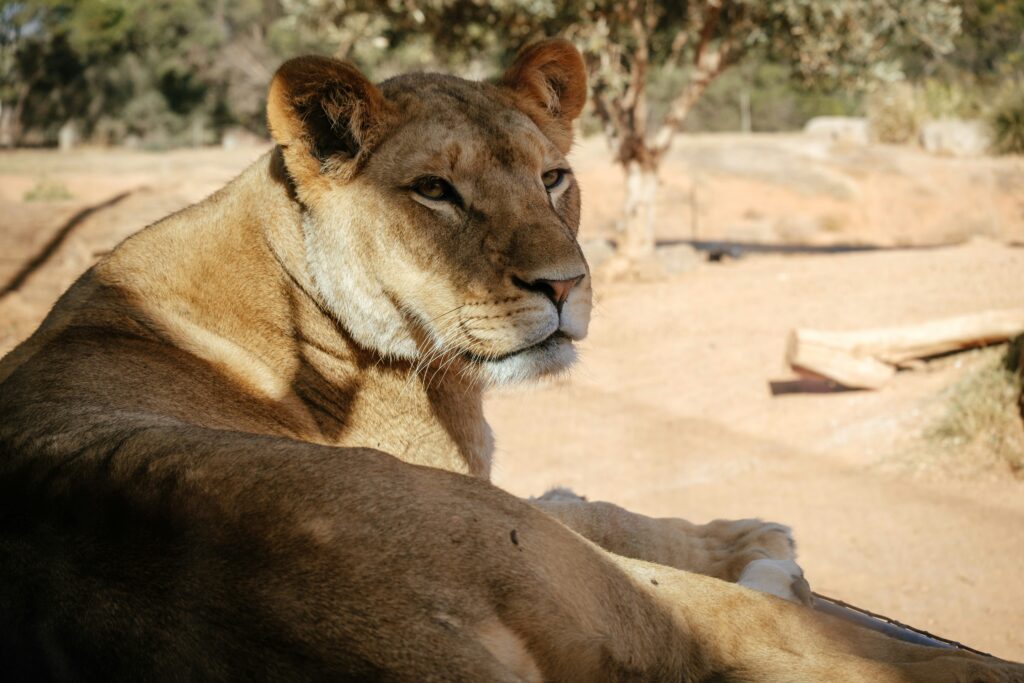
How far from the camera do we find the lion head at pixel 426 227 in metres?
3.28

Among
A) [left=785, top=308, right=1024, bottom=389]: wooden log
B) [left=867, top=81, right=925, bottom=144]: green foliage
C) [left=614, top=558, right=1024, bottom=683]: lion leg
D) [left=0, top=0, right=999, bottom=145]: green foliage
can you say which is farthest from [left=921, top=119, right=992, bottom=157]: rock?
[left=614, top=558, right=1024, bottom=683]: lion leg

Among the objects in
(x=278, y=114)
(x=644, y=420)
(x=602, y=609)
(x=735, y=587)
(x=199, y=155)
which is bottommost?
(x=199, y=155)

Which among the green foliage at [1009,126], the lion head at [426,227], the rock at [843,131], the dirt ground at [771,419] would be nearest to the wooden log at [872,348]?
the dirt ground at [771,419]

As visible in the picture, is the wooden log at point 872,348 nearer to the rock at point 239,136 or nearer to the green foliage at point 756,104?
the green foliage at point 756,104

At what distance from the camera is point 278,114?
343 cm

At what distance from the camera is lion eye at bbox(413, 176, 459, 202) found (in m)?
3.41

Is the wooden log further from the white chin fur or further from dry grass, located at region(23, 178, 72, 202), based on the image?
dry grass, located at region(23, 178, 72, 202)

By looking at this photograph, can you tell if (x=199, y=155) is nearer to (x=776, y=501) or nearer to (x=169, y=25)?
(x=169, y=25)

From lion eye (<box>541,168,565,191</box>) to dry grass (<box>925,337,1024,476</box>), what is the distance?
4.43 meters

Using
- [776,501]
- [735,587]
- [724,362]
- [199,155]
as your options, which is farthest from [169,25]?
[735,587]

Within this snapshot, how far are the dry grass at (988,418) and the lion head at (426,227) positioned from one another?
458 centimetres

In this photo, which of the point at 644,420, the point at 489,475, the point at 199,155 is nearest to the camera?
the point at 489,475

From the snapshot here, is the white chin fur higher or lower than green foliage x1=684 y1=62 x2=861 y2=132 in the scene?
higher

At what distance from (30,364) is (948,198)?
84.0 feet
